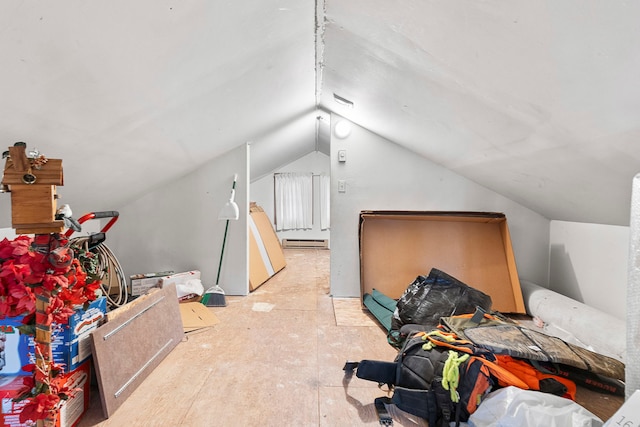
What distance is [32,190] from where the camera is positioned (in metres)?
1.03

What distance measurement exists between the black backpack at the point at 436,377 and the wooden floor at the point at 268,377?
0.09 meters

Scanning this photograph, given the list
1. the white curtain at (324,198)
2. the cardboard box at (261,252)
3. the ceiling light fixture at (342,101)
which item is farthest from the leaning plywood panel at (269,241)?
the ceiling light fixture at (342,101)

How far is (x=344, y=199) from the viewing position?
121 inches

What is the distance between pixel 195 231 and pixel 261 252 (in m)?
1.01

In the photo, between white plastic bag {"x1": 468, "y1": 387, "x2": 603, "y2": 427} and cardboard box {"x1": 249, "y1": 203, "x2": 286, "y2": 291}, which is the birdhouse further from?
cardboard box {"x1": 249, "y1": 203, "x2": 286, "y2": 291}

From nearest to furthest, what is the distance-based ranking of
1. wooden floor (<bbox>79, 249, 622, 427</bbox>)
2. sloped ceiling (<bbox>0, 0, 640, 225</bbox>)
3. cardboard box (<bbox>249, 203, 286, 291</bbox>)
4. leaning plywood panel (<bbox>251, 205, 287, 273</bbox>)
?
sloped ceiling (<bbox>0, 0, 640, 225</bbox>)
wooden floor (<bbox>79, 249, 622, 427</bbox>)
cardboard box (<bbox>249, 203, 286, 291</bbox>)
leaning plywood panel (<bbox>251, 205, 287, 273</bbox>)

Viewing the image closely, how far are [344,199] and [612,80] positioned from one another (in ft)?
7.31

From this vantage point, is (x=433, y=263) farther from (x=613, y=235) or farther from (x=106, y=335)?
(x=106, y=335)

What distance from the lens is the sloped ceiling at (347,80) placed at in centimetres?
93

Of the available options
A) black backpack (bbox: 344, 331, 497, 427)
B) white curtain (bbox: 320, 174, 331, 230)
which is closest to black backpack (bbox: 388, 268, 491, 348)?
black backpack (bbox: 344, 331, 497, 427)

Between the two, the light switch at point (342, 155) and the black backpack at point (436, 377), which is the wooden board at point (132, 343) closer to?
the black backpack at point (436, 377)

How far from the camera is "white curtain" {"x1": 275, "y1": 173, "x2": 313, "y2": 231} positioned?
6141 millimetres

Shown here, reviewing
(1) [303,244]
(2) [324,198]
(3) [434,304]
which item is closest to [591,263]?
(3) [434,304]

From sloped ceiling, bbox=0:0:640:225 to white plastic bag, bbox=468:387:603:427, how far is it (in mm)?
1051
